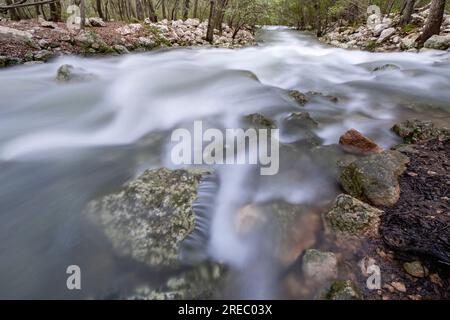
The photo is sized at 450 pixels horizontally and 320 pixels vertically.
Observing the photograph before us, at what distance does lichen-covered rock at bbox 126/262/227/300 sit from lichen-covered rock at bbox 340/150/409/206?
159cm

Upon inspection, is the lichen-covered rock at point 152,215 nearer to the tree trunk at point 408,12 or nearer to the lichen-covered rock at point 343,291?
the lichen-covered rock at point 343,291

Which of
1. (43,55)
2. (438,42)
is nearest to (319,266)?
(43,55)

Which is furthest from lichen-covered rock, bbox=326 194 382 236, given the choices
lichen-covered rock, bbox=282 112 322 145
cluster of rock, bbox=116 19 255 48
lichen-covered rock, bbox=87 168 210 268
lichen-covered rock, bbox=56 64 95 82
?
cluster of rock, bbox=116 19 255 48

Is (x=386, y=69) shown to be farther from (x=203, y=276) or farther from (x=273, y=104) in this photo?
(x=203, y=276)

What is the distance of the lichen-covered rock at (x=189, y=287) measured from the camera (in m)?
1.99

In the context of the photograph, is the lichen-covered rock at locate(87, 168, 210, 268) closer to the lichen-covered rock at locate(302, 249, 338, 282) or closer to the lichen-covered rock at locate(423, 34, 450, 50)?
the lichen-covered rock at locate(302, 249, 338, 282)

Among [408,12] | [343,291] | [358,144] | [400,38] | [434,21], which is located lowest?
[343,291]

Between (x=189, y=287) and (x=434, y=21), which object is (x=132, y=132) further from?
(x=434, y=21)

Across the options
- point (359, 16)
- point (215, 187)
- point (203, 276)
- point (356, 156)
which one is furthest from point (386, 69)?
point (359, 16)

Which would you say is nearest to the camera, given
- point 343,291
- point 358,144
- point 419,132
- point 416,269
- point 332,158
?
point 343,291

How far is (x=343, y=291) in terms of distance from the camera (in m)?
1.85

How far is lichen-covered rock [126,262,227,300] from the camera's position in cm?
199

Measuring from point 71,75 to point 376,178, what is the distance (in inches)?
253
